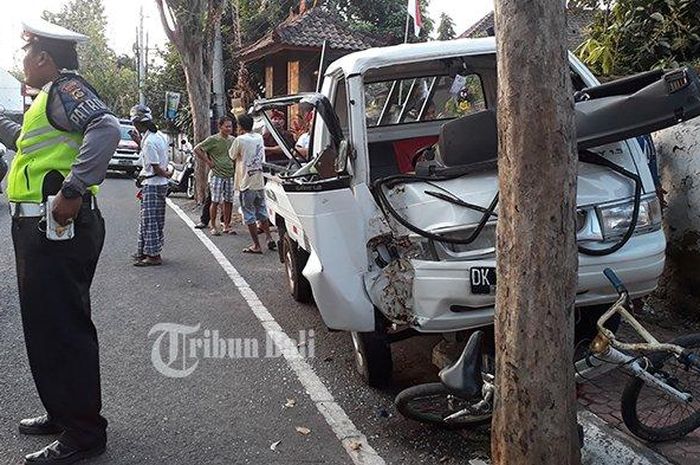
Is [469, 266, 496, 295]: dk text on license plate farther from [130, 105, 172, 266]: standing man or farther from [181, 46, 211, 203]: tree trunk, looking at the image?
[181, 46, 211, 203]: tree trunk

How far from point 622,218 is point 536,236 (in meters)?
1.38

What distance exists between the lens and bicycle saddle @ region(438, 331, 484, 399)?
10.2 ft

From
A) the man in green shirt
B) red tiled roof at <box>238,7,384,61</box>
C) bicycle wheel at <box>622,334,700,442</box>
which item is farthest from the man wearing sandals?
red tiled roof at <box>238,7,384,61</box>

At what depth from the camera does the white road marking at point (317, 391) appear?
3.49 meters

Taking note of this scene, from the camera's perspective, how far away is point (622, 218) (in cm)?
379

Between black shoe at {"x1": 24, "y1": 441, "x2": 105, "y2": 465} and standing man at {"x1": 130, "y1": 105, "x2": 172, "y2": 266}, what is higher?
standing man at {"x1": 130, "y1": 105, "x2": 172, "y2": 266}

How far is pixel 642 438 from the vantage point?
11.2 ft

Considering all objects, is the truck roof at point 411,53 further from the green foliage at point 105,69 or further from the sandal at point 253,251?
the green foliage at point 105,69

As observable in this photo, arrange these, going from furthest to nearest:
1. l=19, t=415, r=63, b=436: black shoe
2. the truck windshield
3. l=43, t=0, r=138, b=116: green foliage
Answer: l=43, t=0, r=138, b=116: green foliage < the truck windshield < l=19, t=415, r=63, b=436: black shoe

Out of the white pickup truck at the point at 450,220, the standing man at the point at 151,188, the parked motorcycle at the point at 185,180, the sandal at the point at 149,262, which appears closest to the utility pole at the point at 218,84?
the parked motorcycle at the point at 185,180

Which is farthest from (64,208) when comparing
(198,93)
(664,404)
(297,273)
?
(198,93)

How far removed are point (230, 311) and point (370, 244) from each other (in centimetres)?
265

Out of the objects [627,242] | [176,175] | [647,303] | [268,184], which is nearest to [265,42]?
[176,175]

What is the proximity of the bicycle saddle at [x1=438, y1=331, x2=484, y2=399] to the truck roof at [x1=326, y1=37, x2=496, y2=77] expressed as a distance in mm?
2087
